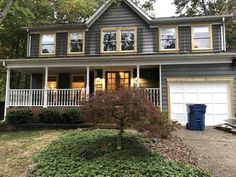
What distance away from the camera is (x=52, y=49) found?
650 inches

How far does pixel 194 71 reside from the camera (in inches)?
527

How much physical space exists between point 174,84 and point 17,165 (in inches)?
354

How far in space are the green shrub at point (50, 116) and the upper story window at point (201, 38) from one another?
8544 millimetres

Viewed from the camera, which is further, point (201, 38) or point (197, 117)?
point (201, 38)

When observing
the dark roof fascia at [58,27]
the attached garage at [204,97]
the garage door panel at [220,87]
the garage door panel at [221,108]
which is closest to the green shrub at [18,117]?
the dark roof fascia at [58,27]

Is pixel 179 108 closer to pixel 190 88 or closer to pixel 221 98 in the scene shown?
pixel 190 88

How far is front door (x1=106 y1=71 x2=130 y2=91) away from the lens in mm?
15526

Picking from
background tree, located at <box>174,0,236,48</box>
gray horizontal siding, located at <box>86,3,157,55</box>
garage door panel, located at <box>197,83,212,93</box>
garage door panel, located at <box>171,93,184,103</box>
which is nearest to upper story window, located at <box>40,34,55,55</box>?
gray horizontal siding, located at <box>86,3,157,55</box>

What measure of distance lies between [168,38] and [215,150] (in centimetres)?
900

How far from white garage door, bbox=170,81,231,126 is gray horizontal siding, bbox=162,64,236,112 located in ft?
1.24

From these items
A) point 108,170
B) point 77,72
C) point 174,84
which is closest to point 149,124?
point 108,170

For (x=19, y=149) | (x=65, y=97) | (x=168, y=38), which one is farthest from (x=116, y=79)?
(x=19, y=149)

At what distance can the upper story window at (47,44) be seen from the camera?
1655cm

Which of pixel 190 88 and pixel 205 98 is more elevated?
pixel 190 88
